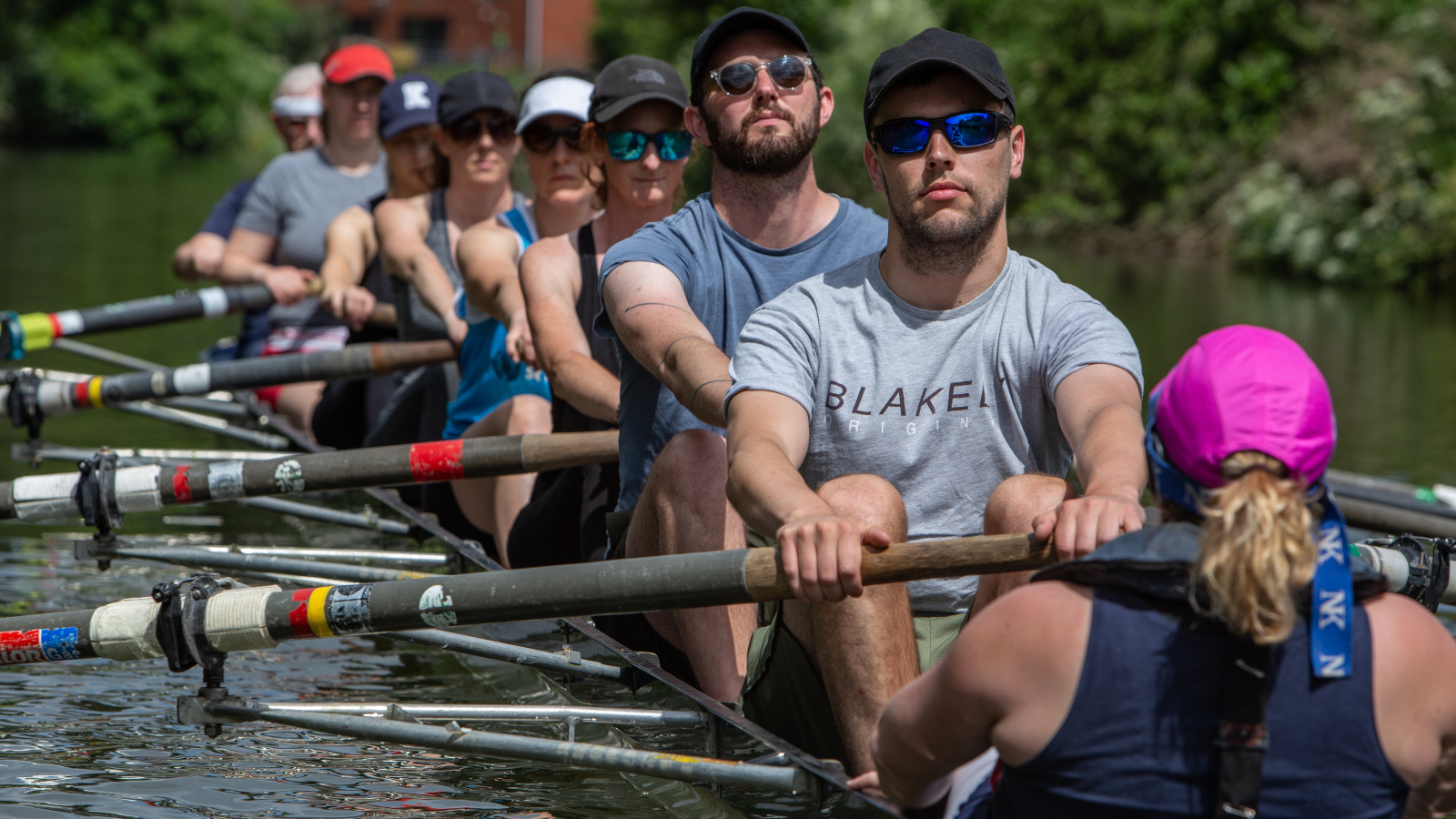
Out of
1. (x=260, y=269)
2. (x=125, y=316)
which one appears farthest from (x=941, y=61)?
(x=125, y=316)

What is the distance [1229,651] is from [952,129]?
1.43 metres

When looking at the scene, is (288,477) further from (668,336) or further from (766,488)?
(766,488)

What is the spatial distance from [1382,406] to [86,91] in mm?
41846

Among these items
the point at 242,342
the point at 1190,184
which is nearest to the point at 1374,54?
the point at 1190,184

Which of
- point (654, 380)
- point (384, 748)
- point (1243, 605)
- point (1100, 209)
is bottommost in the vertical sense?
point (384, 748)

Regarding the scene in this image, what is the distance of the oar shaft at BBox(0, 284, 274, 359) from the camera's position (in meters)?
7.16

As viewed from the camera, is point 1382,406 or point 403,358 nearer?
point 403,358

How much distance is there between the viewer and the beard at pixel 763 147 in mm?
3805

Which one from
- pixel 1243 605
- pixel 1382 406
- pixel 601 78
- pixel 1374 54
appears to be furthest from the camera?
pixel 1374 54

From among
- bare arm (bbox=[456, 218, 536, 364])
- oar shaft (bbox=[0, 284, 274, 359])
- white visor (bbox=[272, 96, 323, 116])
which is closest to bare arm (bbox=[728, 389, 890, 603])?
bare arm (bbox=[456, 218, 536, 364])

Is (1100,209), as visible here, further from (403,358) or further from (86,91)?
(86,91)

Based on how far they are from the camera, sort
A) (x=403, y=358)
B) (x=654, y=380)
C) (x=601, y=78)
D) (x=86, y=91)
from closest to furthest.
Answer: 1. (x=654, y=380)
2. (x=601, y=78)
3. (x=403, y=358)
4. (x=86, y=91)

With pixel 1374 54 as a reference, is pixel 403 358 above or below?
below

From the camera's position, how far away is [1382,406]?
31.9ft
